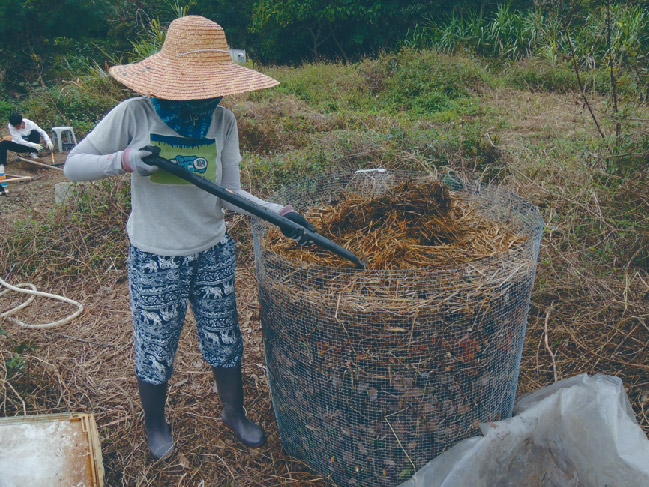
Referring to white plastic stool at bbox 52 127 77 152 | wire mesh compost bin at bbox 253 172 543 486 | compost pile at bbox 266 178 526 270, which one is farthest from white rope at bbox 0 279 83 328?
white plastic stool at bbox 52 127 77 152

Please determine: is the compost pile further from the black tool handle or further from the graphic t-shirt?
the graphic t-shirt

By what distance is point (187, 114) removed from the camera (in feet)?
5.79

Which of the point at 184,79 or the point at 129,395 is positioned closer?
the point at 184,79

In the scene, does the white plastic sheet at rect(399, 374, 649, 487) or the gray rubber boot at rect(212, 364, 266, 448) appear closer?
the white plastic sheet at rect(399, 374, 649, 487)

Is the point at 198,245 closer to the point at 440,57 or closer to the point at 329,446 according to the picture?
the point at 329,446

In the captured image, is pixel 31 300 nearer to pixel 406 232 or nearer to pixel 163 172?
pixel 163 172

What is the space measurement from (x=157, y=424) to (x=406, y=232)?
4.41ft

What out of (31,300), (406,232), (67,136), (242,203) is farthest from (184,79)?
(67,136)

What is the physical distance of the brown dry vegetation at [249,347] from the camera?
224cm

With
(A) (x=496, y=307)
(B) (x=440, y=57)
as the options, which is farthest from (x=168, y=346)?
(B) (x=440, y=57)

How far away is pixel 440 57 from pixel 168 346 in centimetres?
984

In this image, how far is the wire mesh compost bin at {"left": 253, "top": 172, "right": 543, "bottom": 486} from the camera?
1.63m

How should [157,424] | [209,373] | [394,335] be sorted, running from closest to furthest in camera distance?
[394,335] < [157,424] < [209,373]

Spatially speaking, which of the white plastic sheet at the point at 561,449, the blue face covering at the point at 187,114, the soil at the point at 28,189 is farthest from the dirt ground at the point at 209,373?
the soil at the point at 28,189
